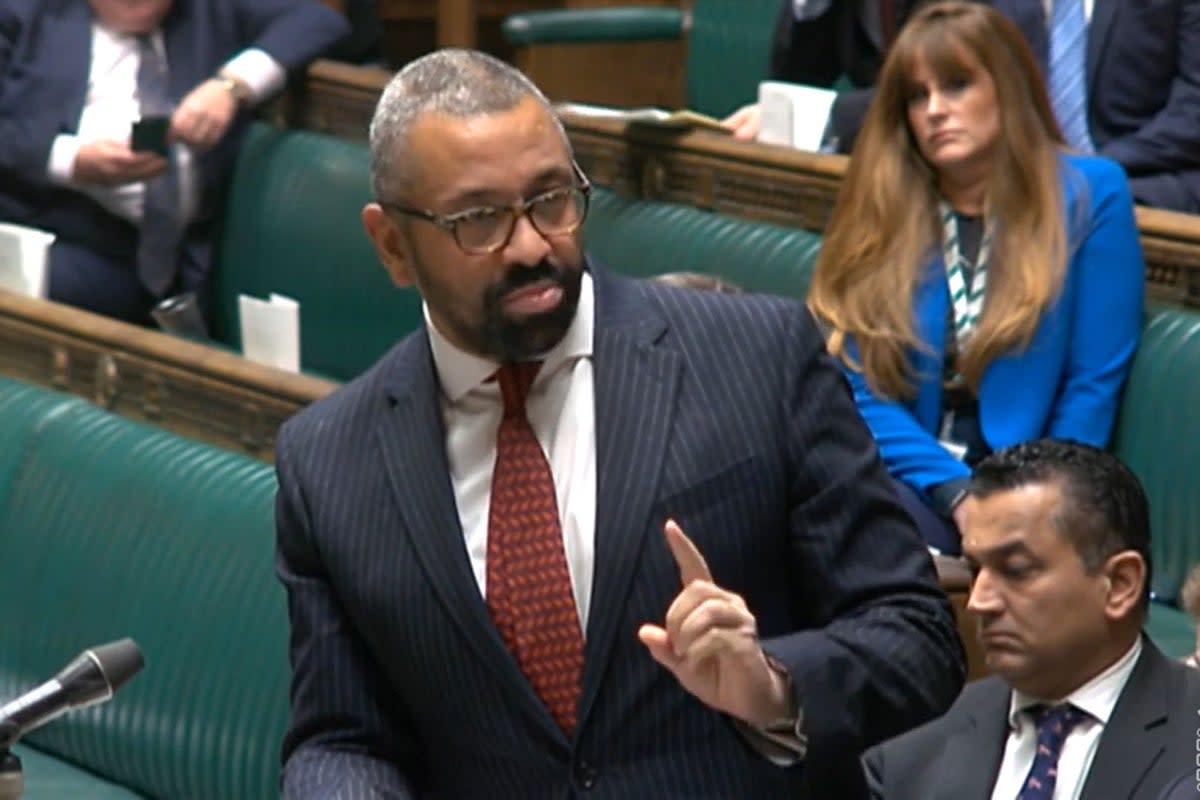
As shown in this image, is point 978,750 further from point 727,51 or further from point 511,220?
point 727,51

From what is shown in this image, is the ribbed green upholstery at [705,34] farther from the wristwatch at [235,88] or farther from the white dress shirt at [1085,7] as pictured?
the white dress shirt at [1085,7]

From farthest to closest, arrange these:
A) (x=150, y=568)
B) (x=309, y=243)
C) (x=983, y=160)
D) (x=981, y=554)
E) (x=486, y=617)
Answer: (x=309, y=243) → (x=983, y=160) → (x=150, y=568) → (x=981, y=554) → (x=486, y=617)

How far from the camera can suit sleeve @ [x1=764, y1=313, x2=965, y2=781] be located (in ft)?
5.75

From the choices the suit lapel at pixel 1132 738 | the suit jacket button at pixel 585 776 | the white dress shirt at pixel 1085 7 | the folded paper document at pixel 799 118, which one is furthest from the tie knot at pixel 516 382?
the folded paper document at pixel 799 118

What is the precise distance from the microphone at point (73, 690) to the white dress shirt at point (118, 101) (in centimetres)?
327

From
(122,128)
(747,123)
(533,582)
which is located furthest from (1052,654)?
(122,128)

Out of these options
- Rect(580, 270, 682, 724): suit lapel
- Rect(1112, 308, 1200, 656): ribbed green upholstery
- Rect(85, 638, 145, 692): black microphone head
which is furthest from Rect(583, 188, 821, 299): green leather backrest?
Rect(85, 638, 145, 692): black microphone head

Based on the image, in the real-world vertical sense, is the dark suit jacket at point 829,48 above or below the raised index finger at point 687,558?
below

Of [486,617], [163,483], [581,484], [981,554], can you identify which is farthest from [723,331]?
[163,483]

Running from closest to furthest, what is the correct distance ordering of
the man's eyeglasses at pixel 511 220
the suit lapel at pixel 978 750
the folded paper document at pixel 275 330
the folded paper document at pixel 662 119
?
1. the man's eyeglasses at pixel 511 220
2. the suit lapel at pixel 978 750
3. the folded paper document at pixel 275 330
4. the folded paper document at pixel 662 119

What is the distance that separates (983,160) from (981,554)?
1082 mm

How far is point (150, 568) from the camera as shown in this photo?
130 inches

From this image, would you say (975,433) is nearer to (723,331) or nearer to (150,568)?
(150,568)

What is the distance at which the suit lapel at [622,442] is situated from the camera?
5.90 ft
